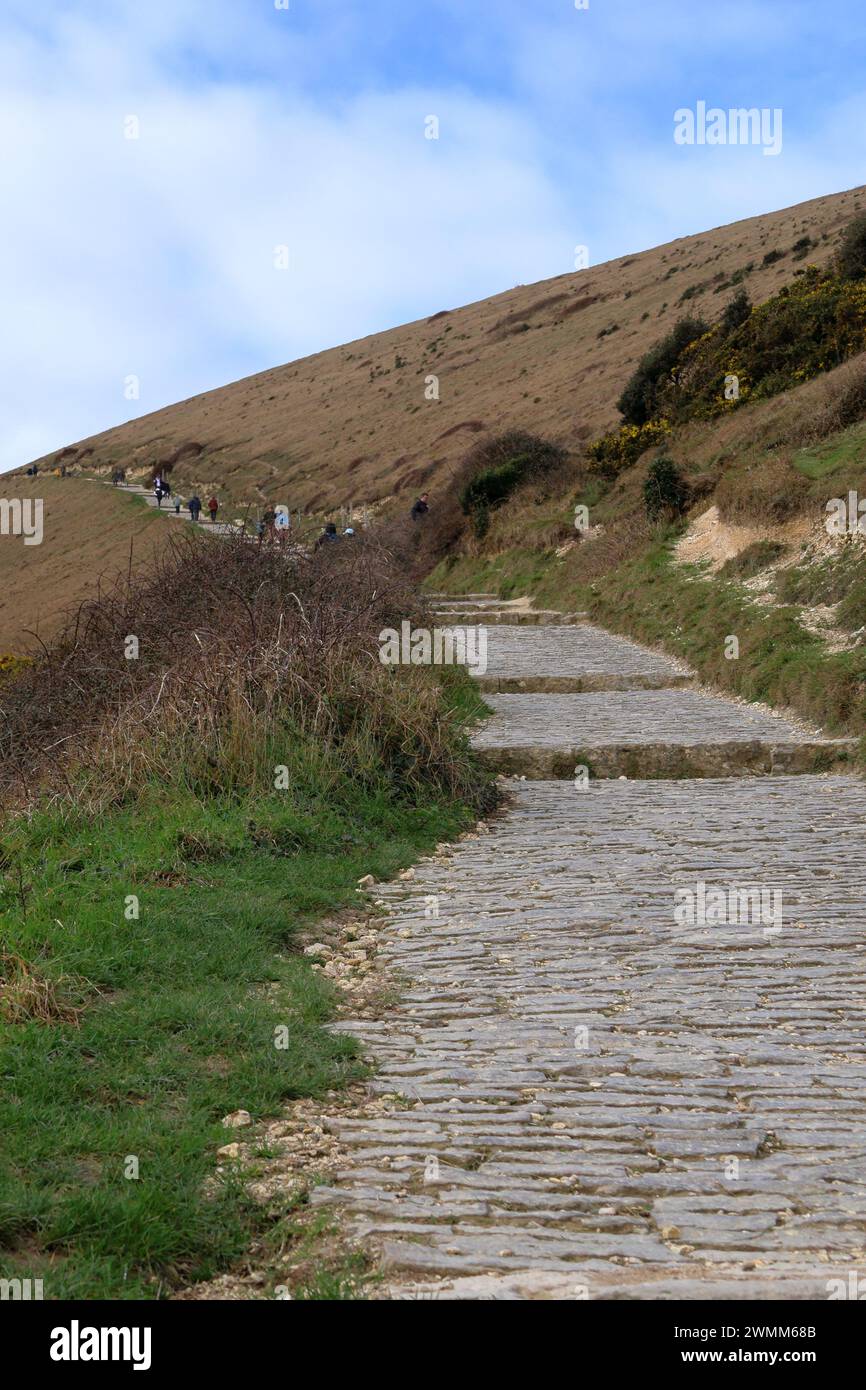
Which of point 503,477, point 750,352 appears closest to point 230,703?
point 750,352

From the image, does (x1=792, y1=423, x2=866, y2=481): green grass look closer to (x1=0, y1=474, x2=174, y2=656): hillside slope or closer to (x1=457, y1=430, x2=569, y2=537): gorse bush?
(x1=457, y1=430, x2=569, y2=537): gorse bush

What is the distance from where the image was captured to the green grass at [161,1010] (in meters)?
3.43

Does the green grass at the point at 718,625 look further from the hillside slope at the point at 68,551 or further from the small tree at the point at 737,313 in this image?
the hillside slope at the point at 68,551

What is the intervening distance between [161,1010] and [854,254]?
2593cm

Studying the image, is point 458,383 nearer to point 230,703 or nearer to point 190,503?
point 190,503

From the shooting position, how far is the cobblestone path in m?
3.39

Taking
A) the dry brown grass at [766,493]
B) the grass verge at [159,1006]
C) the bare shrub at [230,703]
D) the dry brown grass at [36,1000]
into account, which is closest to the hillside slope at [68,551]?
the dry brown grass at [766,493]

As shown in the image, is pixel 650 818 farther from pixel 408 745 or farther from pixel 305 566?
pixel 305 566

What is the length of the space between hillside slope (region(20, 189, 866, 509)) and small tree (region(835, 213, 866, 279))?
9.99m

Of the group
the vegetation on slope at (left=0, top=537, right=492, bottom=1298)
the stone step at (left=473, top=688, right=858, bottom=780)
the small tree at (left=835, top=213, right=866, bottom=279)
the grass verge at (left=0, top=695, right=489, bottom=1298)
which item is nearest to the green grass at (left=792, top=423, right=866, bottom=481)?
the stone step at (left=473, top=688, right=858, bottom=780)

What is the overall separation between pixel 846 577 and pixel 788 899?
26.7 ft

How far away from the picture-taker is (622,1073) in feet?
15.0

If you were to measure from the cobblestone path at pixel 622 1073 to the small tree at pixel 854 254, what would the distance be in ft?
69.7

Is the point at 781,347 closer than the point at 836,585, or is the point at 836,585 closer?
the point at 836,585
